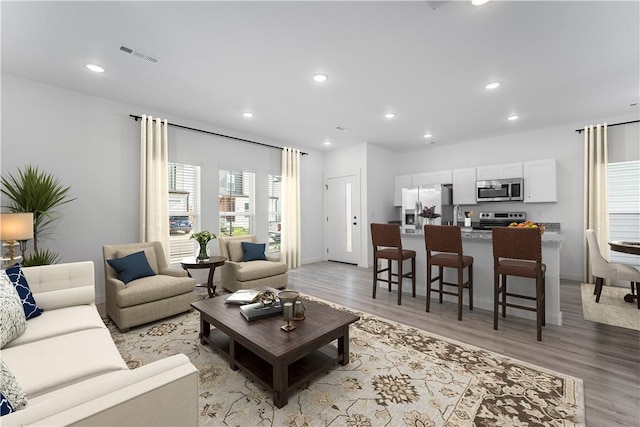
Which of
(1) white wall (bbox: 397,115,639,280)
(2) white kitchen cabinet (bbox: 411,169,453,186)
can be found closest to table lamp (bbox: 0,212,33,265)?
(2) white kitchen cabinet (bbox: 411,169,453,186)

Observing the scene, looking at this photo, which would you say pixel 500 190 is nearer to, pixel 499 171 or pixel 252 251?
pixel 499 171

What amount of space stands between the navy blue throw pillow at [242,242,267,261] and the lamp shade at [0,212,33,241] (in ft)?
8.08

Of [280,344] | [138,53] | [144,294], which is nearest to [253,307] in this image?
[280,344]

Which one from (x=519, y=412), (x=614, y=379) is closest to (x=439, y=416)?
(x=519, y=412)

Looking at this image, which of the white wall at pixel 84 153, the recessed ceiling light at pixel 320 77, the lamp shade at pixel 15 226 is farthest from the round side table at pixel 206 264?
the recessed ceiling light at pixel 320 77

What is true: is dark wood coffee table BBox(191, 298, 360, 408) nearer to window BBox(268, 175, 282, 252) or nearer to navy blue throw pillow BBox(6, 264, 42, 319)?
navy blue throw pillow BBox(6, 264, 42, 319)

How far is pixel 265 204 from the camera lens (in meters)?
5.92

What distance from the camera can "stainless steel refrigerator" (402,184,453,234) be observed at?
5945 mm

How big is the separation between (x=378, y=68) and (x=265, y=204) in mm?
3639

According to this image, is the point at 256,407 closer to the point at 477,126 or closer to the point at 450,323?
the point at 450,323

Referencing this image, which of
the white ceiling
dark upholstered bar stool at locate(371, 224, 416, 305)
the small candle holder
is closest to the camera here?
the small candle holder

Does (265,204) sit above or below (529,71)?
below

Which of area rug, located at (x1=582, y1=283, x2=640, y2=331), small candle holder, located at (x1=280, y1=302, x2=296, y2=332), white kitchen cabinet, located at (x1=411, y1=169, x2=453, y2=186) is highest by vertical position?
white kitchen cabinet, located at (x1=411, y1=169, x2=453, y2=186)

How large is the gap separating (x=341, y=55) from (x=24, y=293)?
3267 mm
